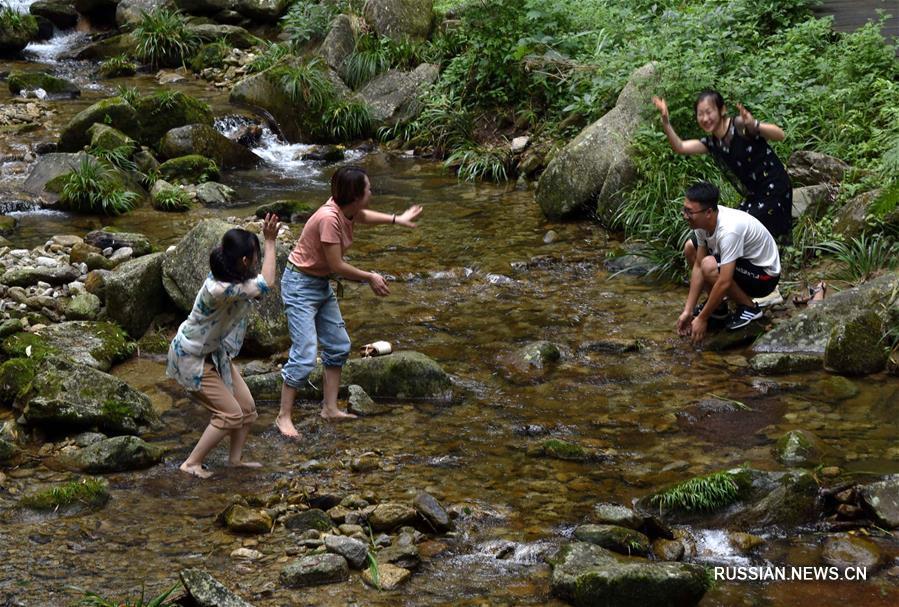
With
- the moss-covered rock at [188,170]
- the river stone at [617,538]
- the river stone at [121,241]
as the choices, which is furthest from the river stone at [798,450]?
the moss-covered rock at [188,170]

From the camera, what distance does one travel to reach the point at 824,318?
7723 millimetres

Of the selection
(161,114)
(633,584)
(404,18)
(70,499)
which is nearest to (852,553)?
(633,584)

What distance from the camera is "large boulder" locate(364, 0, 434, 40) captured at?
1634cm

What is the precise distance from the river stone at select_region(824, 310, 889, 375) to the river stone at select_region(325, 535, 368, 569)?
400 cm

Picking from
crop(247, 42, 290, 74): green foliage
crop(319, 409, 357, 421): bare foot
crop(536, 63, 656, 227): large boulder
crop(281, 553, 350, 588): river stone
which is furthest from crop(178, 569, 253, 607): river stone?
crop(247, 42, 290, 74): green foliage

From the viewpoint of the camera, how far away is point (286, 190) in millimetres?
13109

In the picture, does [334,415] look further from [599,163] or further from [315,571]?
[599,163]

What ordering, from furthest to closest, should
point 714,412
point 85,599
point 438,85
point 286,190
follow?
point 438,85 → point 286,190 → point 714,412 → point 85,599

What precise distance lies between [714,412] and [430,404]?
190cm

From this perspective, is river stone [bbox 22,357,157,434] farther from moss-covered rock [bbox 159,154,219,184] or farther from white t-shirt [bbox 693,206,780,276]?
moss-covered rock [bbox 159,154,219,184]

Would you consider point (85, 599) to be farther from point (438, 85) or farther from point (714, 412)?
point (438, 85)

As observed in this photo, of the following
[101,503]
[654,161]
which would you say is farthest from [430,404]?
[654,161]

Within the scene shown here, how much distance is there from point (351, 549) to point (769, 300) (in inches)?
181

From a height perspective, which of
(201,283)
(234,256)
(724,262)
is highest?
(234,256)
